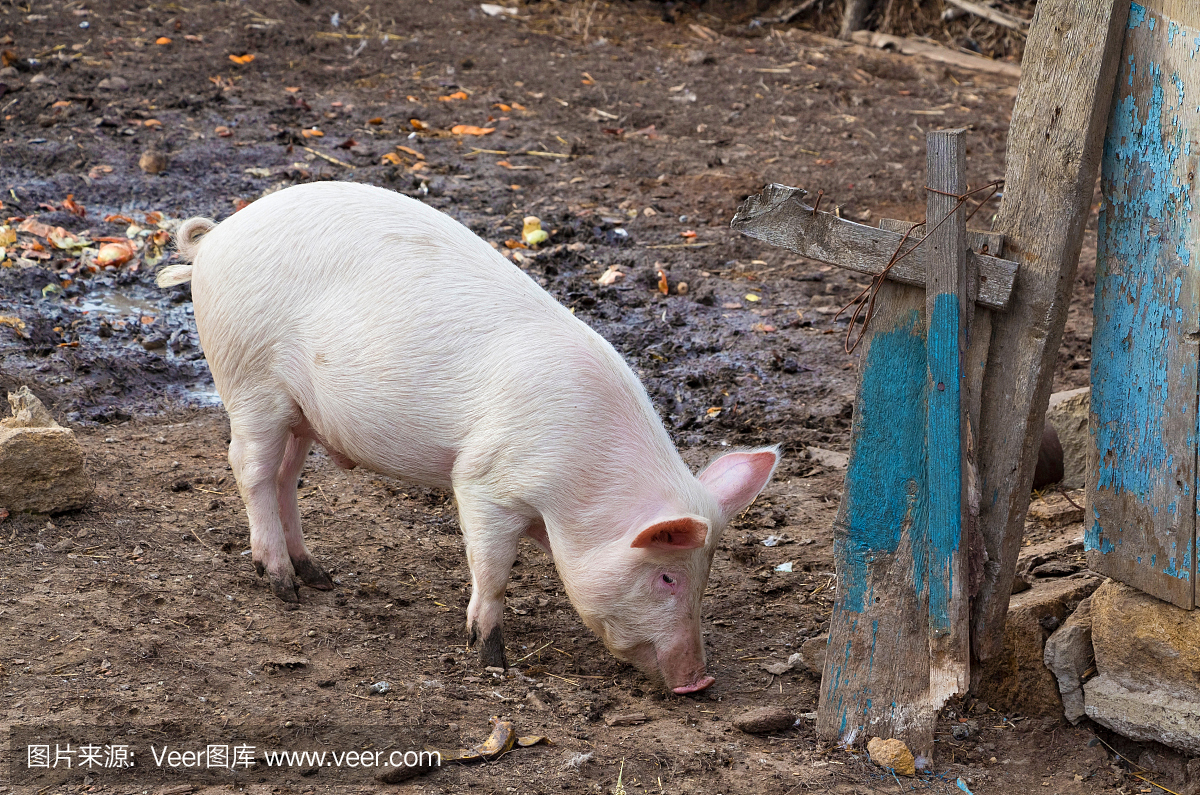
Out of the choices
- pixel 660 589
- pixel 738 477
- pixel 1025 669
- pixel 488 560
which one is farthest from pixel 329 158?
pixel 1025 669

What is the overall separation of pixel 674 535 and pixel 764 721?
60 cm

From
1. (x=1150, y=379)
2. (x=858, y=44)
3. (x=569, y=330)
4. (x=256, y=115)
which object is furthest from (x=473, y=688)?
(x=858, y=44)

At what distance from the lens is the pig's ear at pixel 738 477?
Answer: 11.3ft

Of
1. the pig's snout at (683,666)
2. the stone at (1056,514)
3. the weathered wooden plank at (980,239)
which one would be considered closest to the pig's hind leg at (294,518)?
the pig's snout at (683,666)

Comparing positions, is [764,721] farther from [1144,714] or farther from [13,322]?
[13,322]

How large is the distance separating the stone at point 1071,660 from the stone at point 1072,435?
1.58m

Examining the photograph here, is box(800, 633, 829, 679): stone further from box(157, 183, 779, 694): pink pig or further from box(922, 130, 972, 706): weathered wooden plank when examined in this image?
box(922, 130, 972, 706): weathered wooden plank

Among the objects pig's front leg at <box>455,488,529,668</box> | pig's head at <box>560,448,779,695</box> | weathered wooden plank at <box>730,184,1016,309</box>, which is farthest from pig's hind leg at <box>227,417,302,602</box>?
weathered wooden plank at <box>730,184,1016,309</box>

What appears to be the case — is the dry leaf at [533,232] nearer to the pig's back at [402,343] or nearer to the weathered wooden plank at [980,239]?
the pig's back at [402,343]

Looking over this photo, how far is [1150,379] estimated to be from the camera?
2811 mm

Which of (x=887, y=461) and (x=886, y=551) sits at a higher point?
(x=887, y=461)

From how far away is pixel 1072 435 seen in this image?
4.58 m

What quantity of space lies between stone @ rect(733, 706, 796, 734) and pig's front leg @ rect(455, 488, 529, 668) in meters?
0.80

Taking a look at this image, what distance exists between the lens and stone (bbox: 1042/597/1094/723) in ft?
10.2
